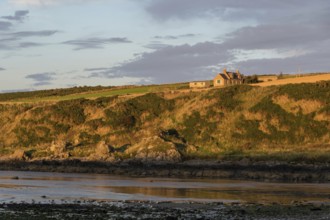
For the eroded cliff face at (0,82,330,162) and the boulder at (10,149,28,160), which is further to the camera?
the boulder at (10,149,28,160)

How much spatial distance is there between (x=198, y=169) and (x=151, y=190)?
52.4 feet

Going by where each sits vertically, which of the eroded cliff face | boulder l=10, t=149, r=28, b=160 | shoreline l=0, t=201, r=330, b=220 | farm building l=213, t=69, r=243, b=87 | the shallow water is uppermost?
farm building l=213, t=69, r=243, b=87

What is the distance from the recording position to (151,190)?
44656 mm

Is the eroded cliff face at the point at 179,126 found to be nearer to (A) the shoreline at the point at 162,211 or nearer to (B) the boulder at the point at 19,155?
(B) the boulder at the point at 19,155

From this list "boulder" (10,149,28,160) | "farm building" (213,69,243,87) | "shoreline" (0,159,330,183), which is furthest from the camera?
"farm building" (213,69,243,87)

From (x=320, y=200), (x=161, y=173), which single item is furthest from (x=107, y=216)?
(x=161, y=173)

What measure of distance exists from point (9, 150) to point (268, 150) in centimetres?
3596

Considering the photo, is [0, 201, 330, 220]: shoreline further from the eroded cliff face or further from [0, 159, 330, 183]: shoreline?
the eroded cliff face

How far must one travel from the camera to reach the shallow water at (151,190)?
126ft

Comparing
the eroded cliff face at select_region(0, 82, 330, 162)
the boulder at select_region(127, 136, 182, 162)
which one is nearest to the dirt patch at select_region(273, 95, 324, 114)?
the eroded cliff face at select_region(0, 82, 330, 162)

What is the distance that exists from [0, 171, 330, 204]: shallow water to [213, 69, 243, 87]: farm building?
2318 inches

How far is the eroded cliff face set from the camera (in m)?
67.8

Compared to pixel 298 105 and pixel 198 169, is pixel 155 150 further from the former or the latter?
pixel 298 105

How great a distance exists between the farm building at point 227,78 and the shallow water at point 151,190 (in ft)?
193
